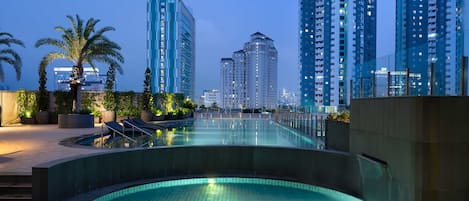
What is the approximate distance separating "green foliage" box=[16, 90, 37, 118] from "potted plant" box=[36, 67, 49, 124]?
0.29m

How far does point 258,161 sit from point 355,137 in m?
2.20

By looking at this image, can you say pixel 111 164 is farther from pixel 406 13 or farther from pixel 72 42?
pixel 406 13

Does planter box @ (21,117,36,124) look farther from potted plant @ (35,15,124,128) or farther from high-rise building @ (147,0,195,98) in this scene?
high-rise building @ (147,0,195,98)

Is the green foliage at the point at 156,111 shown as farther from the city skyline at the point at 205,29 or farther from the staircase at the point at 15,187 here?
the city skyline at the point at 205,29

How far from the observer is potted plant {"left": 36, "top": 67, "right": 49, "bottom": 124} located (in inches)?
725

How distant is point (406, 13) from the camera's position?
2537 inches

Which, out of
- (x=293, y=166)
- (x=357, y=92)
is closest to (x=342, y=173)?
(x=293, y=166)

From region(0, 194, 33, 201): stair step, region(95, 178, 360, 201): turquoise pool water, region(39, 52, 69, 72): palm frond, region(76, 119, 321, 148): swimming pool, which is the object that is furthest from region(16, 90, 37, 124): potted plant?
region(0, 194, 33, 201): stair step

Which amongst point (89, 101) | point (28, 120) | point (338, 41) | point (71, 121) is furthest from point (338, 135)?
point (338, 41)

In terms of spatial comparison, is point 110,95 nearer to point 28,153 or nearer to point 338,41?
point 28,153

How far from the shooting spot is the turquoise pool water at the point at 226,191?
6.55 metres

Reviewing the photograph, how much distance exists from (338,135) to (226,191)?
3212 millimetres

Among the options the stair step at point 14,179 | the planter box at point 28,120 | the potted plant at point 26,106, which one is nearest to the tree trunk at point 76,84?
the planter box at point 28,120

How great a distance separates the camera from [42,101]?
1897 centimetres
